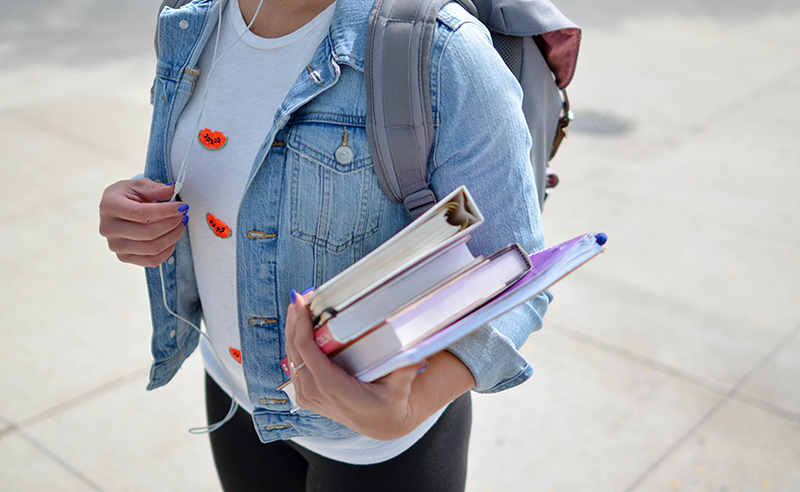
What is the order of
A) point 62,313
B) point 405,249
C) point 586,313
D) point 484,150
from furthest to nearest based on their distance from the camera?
point 586,313
point 62,313
point 484,150
point 405,249


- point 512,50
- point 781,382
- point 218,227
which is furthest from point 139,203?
point 781,382

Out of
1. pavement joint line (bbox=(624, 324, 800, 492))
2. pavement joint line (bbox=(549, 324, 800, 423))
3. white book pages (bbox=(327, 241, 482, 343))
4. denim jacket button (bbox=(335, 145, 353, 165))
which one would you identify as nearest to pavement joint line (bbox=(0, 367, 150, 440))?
pavement joint line (bbox=(549, 324, 800, 423))

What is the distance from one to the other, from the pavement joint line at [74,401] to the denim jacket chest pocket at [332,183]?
2288mm

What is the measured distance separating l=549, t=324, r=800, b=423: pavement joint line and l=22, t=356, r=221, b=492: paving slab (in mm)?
1826

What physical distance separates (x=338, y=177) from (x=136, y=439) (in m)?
2.17

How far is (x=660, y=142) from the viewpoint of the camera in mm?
5543

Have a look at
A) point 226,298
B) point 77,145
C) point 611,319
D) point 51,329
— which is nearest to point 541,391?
point 611,319

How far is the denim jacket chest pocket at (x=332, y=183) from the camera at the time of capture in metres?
1.14

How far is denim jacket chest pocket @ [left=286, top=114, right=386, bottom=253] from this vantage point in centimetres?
114

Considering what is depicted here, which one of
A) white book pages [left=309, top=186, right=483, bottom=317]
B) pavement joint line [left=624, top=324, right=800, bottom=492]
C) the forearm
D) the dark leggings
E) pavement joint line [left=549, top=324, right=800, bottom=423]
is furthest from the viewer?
pavement joint line [left=549, top=324, right=800, bottom=423]

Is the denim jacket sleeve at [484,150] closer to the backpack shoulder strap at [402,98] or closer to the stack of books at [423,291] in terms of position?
the backpack shoulder strap at [402,98]

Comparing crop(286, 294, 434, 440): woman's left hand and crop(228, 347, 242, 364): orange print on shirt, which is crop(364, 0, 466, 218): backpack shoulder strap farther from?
crop(228, 347, 242, 364): orange print on shirt

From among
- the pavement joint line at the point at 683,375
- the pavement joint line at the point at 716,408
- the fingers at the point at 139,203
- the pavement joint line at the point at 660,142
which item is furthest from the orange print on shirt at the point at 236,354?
the pavement joint line at the point at 660,142

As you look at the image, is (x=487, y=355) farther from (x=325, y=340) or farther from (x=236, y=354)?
(x=236, y=354)
